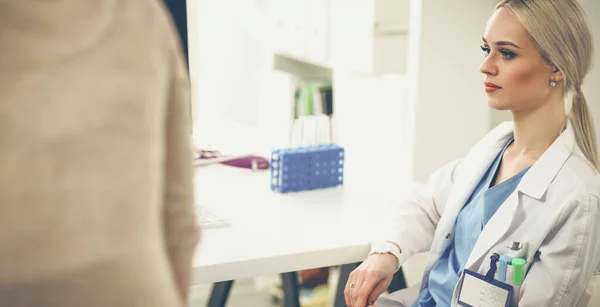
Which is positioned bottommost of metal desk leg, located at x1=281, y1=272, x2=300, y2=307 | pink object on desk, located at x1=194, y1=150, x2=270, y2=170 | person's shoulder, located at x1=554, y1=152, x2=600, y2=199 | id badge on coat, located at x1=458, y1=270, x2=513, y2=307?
metal desk leg, located at x1=281, y1=272, x2=300, y2=307

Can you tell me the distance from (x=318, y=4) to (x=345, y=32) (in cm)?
28

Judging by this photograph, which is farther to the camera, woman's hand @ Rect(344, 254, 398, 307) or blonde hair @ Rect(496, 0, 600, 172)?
woman's hand @ Rect(344, 254, 398, 307)

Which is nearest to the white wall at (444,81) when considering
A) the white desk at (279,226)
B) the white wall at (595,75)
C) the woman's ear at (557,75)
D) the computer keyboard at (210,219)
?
the white desk at (279,226)

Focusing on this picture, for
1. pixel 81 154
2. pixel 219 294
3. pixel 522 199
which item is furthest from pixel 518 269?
pixel 219 294

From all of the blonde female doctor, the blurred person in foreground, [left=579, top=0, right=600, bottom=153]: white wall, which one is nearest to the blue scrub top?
the blonde female doctor

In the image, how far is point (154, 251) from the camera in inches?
17.6

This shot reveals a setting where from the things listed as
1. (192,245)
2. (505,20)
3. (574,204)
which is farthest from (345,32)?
(192,245)

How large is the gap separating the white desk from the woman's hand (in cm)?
3

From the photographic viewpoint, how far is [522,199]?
45.9 inches

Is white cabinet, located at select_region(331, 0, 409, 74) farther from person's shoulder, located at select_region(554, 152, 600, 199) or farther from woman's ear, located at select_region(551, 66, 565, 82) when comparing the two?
person's shoulder, located at select_region(554, 152, 600, 199)

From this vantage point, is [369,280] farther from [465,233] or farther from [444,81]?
[444,81]

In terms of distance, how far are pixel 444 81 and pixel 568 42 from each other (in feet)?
1.69

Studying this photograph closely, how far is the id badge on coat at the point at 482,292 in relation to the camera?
112 cm

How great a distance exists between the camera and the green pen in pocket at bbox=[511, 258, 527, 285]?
109cm
